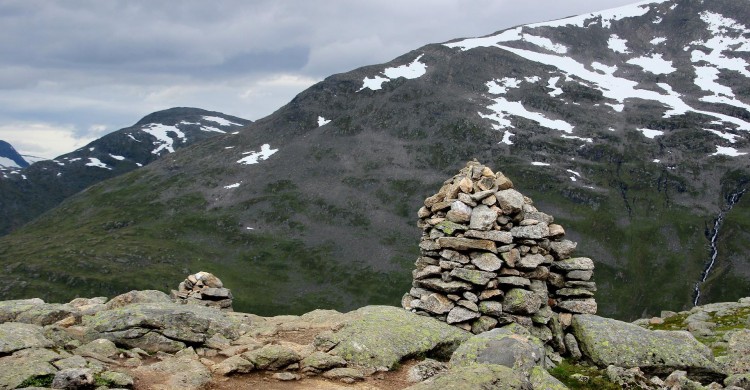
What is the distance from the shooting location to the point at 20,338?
17.3 meters

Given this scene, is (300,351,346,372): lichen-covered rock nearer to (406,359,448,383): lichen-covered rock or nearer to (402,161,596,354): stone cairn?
(406,359,448,383): lichen-covered rock

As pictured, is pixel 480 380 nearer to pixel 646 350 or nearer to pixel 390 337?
Answer: pixel 390 337

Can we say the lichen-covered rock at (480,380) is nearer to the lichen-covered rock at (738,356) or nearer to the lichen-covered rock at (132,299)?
the lichen-covered rock at (738,356)

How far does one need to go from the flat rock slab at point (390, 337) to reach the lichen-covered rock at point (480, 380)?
17.3ft

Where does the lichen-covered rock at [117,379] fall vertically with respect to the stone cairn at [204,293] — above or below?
above

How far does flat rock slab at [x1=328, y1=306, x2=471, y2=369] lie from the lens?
19.6 metres

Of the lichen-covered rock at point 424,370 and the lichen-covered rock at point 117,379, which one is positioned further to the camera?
the lichen-covered rock at point 424,370

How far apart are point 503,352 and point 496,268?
724cm

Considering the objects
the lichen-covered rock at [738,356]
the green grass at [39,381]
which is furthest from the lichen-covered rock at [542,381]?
the green grass at [39,381]

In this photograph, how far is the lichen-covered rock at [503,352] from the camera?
17000 mm

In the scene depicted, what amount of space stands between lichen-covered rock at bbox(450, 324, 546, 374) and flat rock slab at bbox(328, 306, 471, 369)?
9.24 ft

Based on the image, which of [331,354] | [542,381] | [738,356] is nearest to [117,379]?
[331,354]

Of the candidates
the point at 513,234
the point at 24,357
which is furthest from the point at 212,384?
the point at 513,234

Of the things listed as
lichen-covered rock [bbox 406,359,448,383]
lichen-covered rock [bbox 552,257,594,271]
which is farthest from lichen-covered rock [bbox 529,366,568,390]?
lichen-covered rock [bbox 552,257,594,271]
